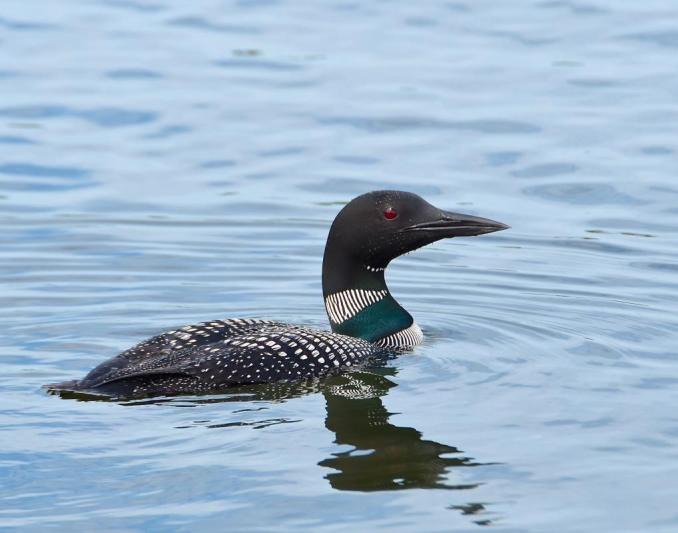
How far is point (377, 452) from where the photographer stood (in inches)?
243

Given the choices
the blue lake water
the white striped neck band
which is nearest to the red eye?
the white striped neck band

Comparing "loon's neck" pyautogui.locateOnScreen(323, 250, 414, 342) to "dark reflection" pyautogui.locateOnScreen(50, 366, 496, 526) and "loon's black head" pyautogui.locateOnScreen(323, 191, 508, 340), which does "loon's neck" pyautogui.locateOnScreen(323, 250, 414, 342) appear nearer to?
"loon's black head" pyautogui.locateOnScreen(323, 191, 508, 340)

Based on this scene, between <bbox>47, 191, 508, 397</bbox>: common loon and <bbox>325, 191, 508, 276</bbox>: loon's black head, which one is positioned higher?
<bbox>325, 191, 508, 276</bbox>: loon's black head

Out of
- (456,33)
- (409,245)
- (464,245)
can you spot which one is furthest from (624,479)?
(456,33)

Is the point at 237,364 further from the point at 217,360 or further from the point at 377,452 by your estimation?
the point at 377,452

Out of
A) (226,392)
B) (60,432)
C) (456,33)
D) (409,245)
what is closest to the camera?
(60,432)

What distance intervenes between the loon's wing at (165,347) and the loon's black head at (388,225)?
2.49ft

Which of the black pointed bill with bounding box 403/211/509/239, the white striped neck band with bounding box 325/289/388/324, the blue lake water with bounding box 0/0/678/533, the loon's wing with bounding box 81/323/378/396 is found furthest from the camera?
the white striped neck band with bounding box 325/289/388/324

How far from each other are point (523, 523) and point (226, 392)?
192 centimetres

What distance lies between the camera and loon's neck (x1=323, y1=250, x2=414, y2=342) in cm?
798

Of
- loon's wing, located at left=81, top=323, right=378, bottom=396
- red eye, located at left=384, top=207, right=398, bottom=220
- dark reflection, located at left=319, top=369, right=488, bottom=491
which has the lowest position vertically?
dark reflection, located at left=319, top=369, right=488, bottom=491

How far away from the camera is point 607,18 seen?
15.9 meters

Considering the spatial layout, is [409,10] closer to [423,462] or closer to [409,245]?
[409,245]

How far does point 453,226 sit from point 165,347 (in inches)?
66.5
